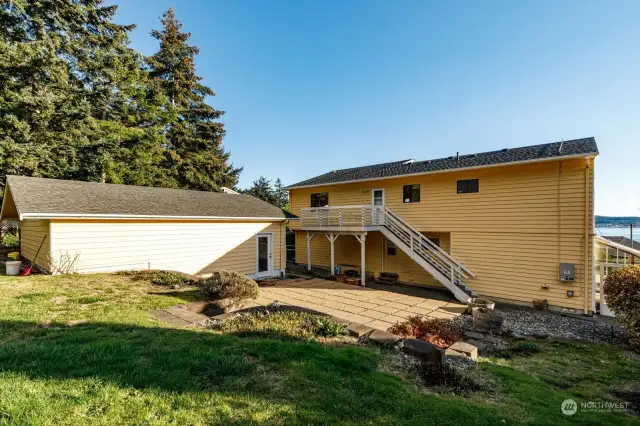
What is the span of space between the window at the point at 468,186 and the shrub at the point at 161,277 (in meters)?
11.6

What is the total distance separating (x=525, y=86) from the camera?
1180 cm

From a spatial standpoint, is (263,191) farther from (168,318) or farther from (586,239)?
(586,239)

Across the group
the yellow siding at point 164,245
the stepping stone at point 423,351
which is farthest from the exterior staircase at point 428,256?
the stepping stone at point 423,351

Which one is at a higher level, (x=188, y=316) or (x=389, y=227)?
(x=389, y=227)

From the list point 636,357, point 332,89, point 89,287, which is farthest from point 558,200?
point 89,287

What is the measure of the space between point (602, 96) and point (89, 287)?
18.1m

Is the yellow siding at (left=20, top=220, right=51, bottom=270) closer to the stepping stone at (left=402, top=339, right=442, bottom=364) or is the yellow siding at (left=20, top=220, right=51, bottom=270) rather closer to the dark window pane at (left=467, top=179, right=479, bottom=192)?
the stepping stone at (left=402, top=339, right=442, bottom=364)

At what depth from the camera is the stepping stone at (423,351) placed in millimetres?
4549

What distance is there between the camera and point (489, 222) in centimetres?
1233

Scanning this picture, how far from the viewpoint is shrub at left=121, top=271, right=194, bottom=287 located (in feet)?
30.5

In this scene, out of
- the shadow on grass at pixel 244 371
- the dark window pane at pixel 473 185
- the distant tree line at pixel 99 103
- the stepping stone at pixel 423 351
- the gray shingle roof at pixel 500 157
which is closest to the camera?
the shadow on grass at pixel 244 371

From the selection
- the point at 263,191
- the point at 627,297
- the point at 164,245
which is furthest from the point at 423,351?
the point at 263,191

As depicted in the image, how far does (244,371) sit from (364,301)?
22.9ft

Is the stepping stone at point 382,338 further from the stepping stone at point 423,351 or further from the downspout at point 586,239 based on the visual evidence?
the downspout at point 586,239
